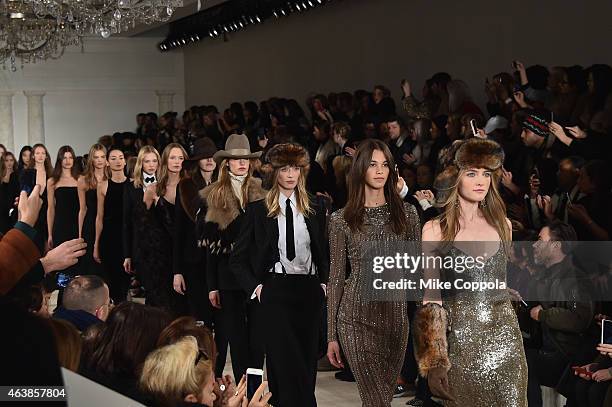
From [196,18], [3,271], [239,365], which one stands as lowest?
[239,365]

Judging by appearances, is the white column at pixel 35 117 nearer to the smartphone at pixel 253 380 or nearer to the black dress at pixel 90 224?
the black dress at pixel 90 224

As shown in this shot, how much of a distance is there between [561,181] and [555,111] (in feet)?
4.55

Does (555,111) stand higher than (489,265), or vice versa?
(555,111)

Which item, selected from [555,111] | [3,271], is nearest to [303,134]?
[555,111]

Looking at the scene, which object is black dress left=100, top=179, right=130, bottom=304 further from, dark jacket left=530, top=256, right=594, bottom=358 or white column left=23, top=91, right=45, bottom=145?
white column left=23, top=91, right=45, bottom=145

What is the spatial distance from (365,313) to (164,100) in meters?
16.4

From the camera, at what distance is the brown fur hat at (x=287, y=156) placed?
210 inches

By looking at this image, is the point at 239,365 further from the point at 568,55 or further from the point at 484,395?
the point at 568,55

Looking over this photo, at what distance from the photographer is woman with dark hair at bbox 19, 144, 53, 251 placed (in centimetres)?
974

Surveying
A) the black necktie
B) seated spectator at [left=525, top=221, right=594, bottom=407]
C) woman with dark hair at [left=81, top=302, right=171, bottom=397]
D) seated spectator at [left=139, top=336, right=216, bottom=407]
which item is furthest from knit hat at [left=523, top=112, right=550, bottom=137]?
seated spectator at [left=139, top=336, right=216, bottom=407]

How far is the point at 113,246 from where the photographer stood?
866 centimetres

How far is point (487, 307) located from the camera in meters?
4.06

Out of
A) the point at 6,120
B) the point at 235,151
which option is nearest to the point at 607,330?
the point at 235,151

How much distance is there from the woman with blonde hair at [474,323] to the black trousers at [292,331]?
116 cm
